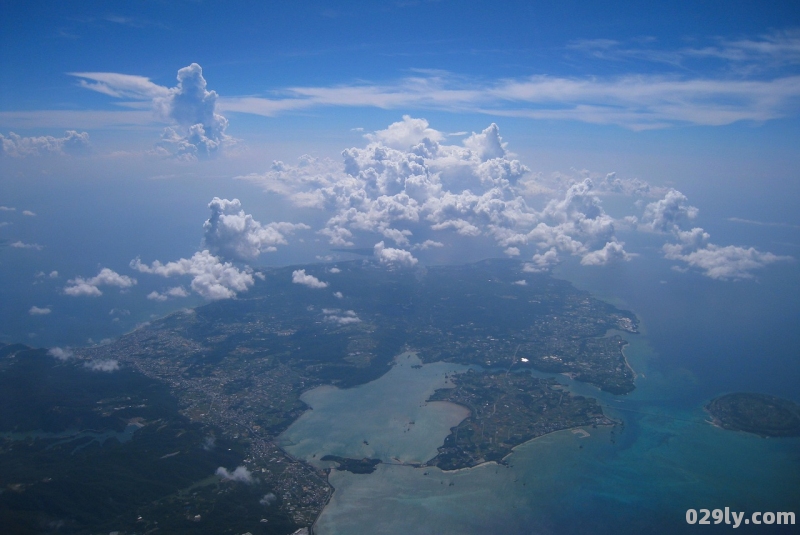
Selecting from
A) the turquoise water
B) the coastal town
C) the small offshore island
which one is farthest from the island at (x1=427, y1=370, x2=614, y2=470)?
the small offshore island

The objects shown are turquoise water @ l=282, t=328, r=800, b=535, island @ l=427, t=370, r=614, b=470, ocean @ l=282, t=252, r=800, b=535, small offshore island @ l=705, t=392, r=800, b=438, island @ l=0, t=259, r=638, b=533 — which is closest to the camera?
turquoise water @ l=282, t=328, r=800, b=535

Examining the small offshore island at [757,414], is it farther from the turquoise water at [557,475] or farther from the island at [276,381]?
the island at [276,381]

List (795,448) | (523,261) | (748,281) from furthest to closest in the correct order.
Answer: (523,261), (748,281), (795,448)

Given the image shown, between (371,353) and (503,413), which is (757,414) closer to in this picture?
(503,413)

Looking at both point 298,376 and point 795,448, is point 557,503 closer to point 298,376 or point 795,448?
point 795,448

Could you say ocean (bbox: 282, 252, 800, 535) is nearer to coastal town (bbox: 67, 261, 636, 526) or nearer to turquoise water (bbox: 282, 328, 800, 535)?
turquoise water (bbox: 282, 328, 800, 535)

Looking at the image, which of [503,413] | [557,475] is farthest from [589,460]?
[503,413]

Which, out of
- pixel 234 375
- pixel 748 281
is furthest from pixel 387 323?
pixel 748 281
